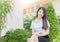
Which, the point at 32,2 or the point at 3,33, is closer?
the point at 3,33

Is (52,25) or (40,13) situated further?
(52,25)

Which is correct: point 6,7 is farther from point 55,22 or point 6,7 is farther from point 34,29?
point 55,22

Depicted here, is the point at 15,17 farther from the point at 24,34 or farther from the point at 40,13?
the point at 40,13

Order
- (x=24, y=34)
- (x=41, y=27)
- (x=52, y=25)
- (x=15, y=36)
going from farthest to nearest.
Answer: (x=52, y=25) → (x=24, y=34) → (x=15, y=36) → (x=41, y=27)

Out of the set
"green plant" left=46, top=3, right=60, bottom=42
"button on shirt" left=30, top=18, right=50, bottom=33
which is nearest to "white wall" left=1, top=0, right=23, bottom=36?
"green plant" left=46, top=3, right=60, bottom=42

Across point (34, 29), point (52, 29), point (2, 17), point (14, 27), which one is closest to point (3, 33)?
point (14, 27)

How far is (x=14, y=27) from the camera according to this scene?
9258 millimetres

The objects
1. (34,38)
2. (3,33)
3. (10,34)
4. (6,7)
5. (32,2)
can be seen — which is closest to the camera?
(34,38)

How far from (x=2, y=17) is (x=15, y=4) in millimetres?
1658

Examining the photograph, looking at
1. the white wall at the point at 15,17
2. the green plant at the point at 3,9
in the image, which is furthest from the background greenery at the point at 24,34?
the white wall at the point at 15,17

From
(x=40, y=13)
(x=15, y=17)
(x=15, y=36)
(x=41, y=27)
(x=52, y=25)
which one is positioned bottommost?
(x=15, y=36)

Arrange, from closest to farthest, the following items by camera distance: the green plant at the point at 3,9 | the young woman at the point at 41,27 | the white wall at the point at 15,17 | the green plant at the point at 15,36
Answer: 1. the young woman at the point at 41,27
2. the green plant at the point at 3,9
3. the green plant at the point at 15,36
4. the white wall at the point at 15,17

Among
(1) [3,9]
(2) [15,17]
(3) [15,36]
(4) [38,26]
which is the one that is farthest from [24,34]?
(4) [38,26]

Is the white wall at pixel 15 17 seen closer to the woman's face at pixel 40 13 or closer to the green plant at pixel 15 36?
the green plant at pixel 15 36
